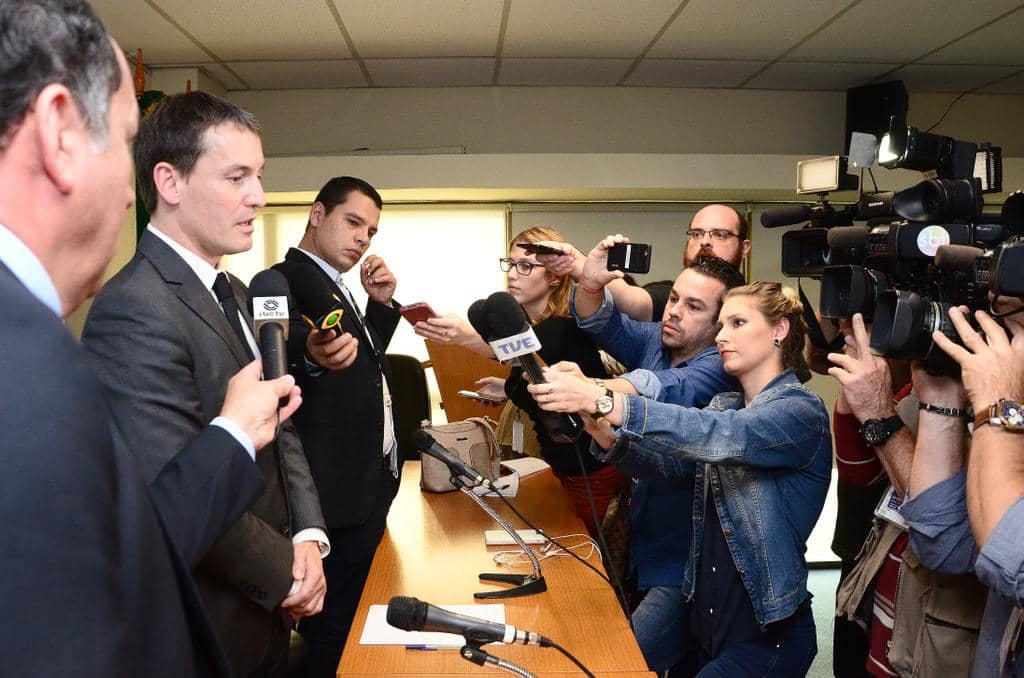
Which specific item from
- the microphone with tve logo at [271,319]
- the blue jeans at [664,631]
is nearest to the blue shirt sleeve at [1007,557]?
the blue jeans at [664,631]

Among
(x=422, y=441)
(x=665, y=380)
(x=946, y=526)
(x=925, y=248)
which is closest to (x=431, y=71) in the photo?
(x=665, y=380)

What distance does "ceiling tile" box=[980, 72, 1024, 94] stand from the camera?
15.0 feet

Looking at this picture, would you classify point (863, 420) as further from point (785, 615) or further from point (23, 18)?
point (23, 18)

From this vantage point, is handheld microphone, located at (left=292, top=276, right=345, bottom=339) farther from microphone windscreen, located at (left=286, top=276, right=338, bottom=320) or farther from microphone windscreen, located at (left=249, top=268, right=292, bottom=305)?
microphone windscreen, located at (left=249, top=268, right=292, bottom=305)

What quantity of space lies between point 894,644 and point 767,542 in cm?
31

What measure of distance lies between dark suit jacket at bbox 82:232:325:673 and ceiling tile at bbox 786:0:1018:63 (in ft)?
10.5

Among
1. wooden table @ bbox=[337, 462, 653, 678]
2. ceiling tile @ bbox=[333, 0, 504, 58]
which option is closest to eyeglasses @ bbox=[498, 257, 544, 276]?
wooden table @ bbox=[337, 462, 653, 678]

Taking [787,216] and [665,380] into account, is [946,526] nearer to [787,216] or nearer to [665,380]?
[665,380]

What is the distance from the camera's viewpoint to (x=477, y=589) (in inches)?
74.2

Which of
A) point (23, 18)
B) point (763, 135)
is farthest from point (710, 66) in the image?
point (23, 18)

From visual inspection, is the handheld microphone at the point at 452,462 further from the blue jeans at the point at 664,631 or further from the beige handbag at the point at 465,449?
the beige handbag at the point at 465,449

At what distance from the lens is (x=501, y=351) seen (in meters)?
1.67

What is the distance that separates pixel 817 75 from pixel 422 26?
2283 mm

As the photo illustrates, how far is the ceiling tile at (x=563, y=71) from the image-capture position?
422 centimetres
